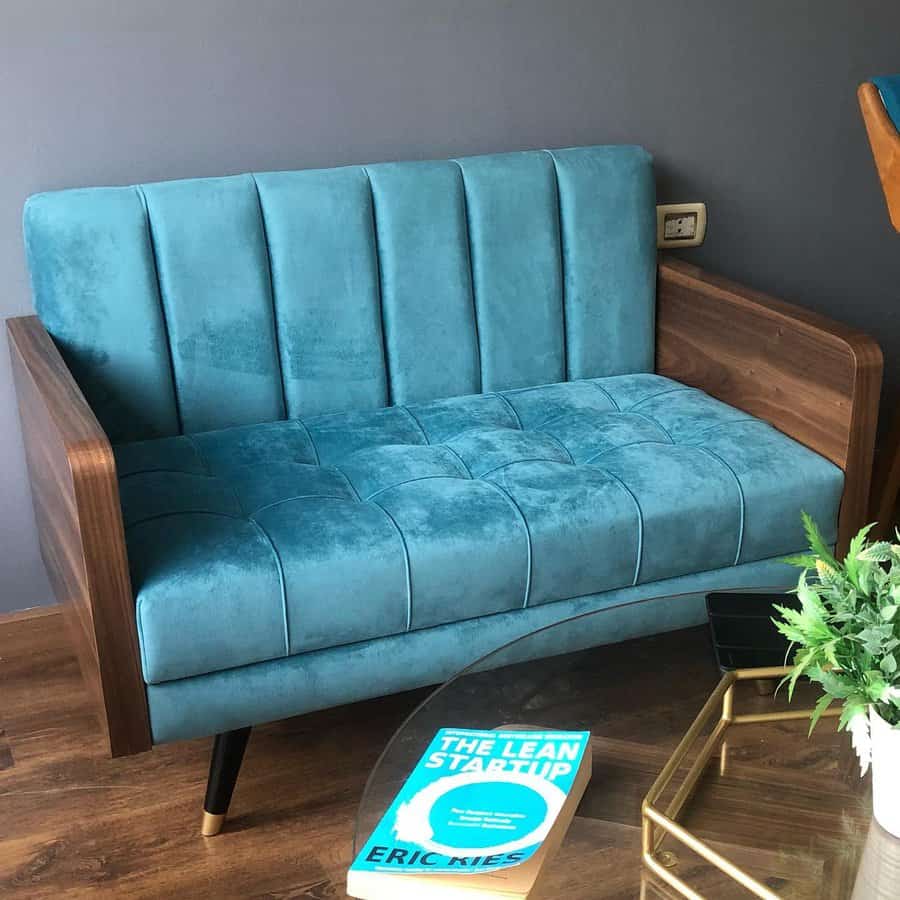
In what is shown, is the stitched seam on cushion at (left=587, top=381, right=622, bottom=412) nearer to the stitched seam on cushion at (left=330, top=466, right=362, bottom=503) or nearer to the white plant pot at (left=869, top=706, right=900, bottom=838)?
the stitched seam on cushion at (left=330, top=466, right=362, bottom=503)

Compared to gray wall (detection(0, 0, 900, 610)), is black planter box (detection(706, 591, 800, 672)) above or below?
below

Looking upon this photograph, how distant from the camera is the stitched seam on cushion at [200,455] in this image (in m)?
1.94

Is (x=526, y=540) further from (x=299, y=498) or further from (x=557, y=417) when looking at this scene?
(x=557, y=417)

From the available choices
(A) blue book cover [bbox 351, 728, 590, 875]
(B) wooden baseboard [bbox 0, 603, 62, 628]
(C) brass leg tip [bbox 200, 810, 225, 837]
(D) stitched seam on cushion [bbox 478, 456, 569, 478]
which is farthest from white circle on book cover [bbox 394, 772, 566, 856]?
(B) wooden baseboard [bbox 0, 603, 62, 628]

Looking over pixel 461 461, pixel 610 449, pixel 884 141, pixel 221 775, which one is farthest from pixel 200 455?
pixel 884 141

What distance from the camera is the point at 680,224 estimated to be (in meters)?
2.64

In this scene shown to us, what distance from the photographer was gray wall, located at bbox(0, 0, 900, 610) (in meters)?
2.10

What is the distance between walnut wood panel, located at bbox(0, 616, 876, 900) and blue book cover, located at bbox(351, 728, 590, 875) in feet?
0.13

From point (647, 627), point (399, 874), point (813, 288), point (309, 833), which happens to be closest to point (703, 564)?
point (647, 627)

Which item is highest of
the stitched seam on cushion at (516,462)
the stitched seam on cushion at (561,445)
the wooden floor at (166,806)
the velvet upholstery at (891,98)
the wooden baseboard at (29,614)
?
the velvet upholstery at (891,98)

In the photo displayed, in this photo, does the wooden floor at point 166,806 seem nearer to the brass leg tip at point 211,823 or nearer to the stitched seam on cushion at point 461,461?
the brass leg tip at point 211,823

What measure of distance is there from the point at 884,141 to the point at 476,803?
1812 millimetres

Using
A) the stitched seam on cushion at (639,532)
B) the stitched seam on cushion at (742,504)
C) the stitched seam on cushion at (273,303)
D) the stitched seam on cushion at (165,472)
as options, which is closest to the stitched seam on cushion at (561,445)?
the stitched seam on cushion at (639,532)

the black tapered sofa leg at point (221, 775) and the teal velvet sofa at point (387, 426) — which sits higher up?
the teal velvet sofa at point (387, 426)
